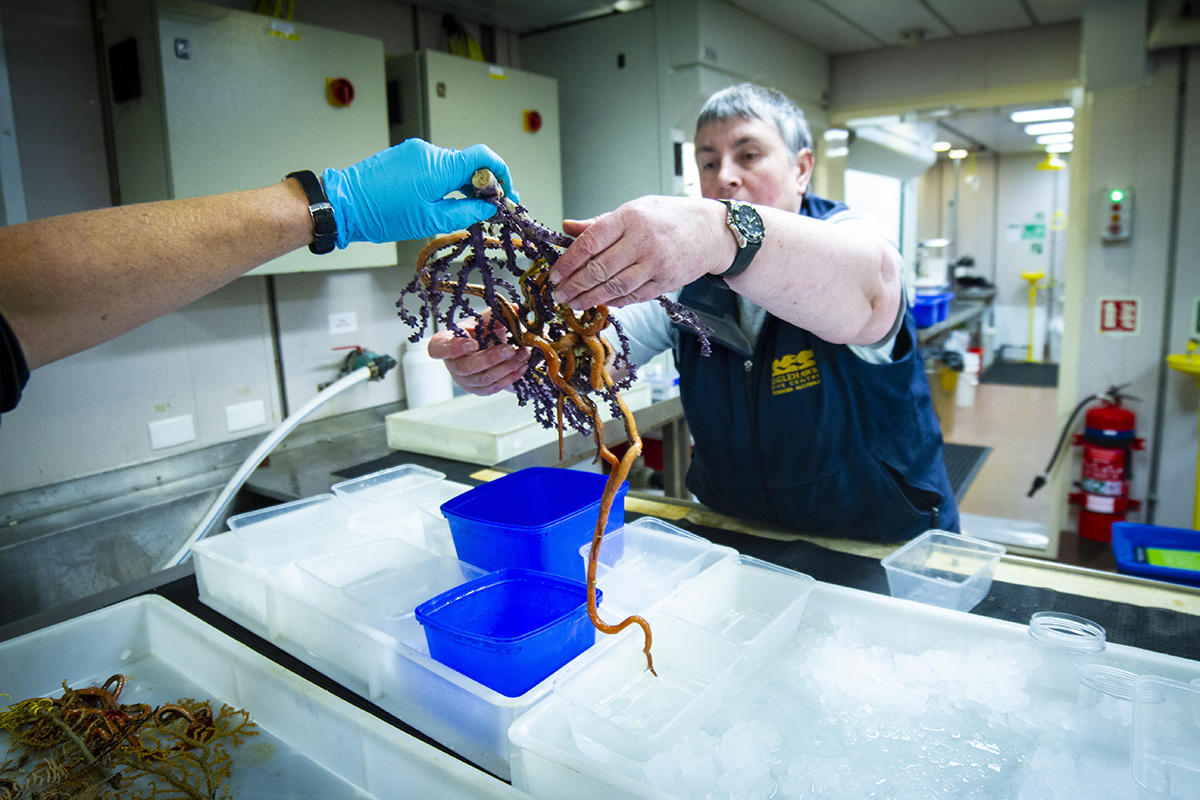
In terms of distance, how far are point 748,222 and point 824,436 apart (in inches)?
25.2

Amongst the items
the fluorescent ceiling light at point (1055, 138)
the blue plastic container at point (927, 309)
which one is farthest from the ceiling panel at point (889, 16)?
the fluorescent ceiling light at point (1055, 138)

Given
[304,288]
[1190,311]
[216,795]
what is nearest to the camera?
[216,795]

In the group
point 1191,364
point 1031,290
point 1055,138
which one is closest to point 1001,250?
point 1031,290

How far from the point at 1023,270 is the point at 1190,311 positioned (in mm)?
7348

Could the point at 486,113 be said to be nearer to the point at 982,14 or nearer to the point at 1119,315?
the point at 982,14

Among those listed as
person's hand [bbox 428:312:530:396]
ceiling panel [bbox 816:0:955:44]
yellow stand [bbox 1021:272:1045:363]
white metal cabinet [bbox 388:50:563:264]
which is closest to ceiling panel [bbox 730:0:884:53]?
ceiling panel [bbox 816:0:955:44]

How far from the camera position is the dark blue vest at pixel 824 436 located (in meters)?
1.55

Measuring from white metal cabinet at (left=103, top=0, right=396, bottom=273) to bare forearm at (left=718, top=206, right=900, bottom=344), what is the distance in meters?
1.52

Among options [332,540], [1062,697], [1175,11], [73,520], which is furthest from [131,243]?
[1175,11]

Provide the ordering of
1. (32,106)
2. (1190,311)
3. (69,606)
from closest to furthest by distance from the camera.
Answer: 1. (69,606)
2. (32,106)
3. (1190,311)

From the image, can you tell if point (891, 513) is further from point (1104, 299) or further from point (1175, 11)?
point (1175, 11)

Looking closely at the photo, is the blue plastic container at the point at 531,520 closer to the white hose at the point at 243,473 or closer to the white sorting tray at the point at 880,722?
the white sorting tray at the point at 880,722

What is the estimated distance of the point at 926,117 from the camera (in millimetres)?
4051

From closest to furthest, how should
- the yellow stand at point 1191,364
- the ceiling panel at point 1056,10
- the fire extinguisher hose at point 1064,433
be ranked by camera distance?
1. the yellow stand at point 1191,364
2. the ceiling panel at point 1056,10
3. the fire extinguisher hose at point 1064,433
